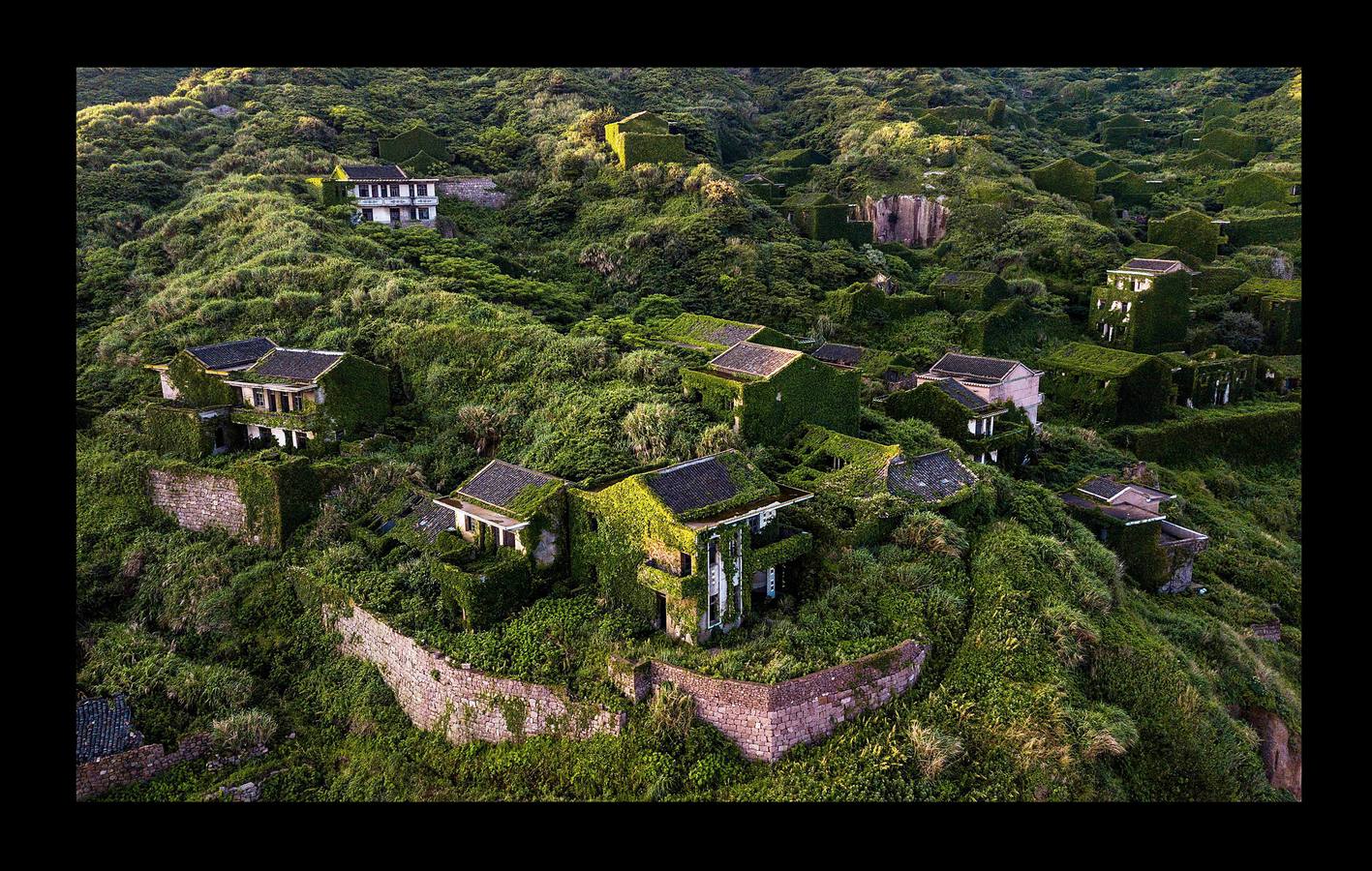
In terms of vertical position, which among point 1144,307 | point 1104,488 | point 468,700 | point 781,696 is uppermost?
point 1144,307

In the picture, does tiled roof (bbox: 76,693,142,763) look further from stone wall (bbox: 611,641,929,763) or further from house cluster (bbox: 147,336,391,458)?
stone wall (bbox: 611,641,929,763)

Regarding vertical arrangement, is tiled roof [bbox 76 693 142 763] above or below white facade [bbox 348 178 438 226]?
below

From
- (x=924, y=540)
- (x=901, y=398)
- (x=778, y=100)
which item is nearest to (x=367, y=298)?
A: (x=901, y=398)

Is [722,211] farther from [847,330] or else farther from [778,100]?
[778,100]

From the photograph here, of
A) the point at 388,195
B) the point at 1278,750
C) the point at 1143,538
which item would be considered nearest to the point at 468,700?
the point at 1278,750

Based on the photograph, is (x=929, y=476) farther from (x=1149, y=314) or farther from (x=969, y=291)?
(x=1149, y=314)

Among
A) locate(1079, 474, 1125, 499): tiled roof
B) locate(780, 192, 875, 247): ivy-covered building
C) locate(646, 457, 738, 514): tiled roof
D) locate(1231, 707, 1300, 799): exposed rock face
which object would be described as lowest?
locate(1231, 707, 1300, 799): exposed rock face

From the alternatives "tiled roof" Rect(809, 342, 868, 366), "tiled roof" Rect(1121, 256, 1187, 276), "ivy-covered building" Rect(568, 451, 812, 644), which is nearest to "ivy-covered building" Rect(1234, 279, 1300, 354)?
"tiled roof" Rect(1121, 256, 1187, 276)
